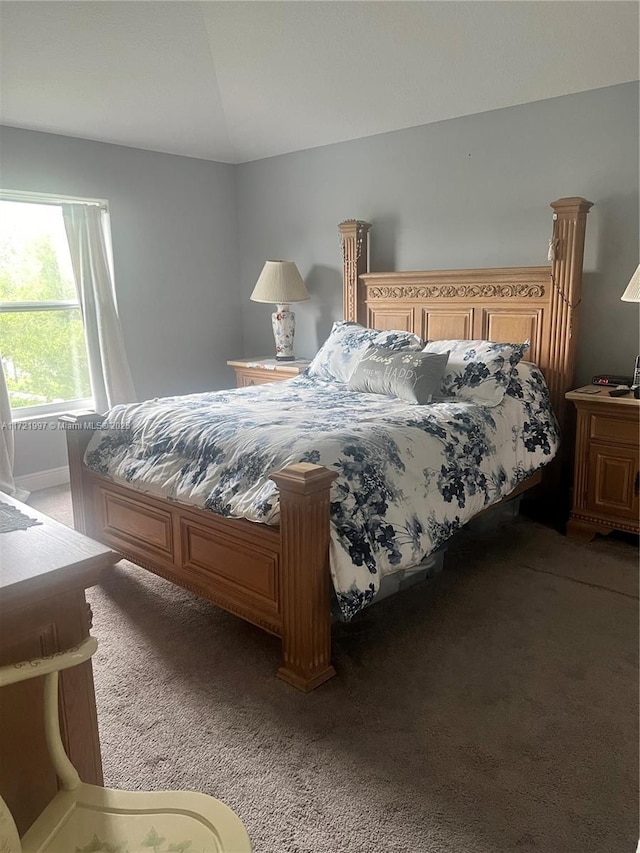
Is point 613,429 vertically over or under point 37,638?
under

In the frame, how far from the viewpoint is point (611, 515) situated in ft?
10.4

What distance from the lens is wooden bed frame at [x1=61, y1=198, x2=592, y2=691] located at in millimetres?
2049

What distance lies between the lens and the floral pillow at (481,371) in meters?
3.18

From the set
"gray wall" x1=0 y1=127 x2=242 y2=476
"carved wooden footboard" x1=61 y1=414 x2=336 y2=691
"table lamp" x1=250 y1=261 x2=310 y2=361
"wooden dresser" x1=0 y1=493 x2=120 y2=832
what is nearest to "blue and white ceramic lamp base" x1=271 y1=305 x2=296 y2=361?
"table lamp" x1=250 y1=261 x2=310 y2=361

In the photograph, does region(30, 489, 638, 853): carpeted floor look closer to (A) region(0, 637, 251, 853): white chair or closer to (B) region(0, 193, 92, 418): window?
(A) region(0, 637, 251, 853): white chair

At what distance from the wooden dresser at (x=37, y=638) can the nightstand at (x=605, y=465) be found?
2.65m

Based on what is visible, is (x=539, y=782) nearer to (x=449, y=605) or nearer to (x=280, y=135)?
(x=449, y=605)

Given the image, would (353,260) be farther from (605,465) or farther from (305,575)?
(305,575)

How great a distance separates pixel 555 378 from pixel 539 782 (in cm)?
227

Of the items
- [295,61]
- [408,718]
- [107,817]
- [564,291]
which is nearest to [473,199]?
[564,291]

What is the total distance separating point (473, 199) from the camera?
152 inches

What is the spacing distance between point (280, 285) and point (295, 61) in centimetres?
142

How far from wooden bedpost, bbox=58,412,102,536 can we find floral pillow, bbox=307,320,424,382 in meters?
1.40

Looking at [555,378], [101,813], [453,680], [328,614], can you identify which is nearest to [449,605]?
[453,680]
